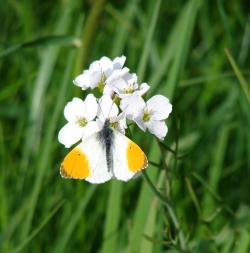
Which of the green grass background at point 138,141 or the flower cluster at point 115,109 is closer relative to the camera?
the flower cluster at point 115,109

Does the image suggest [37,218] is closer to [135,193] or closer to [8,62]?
[135,193]

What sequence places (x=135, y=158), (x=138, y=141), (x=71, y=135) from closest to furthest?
(x=135, y=158) → (x=71, y=135) → (x=138, y=141)

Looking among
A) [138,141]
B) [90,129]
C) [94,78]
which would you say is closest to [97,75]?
[94,78]

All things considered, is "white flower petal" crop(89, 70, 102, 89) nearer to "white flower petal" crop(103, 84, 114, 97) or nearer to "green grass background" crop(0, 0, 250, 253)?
"white flower petal" crop(103, 84, 114, 97)

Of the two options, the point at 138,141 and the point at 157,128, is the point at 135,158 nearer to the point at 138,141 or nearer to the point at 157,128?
the point at 157,128

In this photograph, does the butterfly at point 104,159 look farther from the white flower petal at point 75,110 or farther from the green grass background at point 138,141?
the green grass background at point 138,141

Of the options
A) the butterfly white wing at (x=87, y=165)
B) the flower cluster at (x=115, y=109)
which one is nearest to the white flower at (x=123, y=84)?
the flower cluster at (x=115, y=109)
